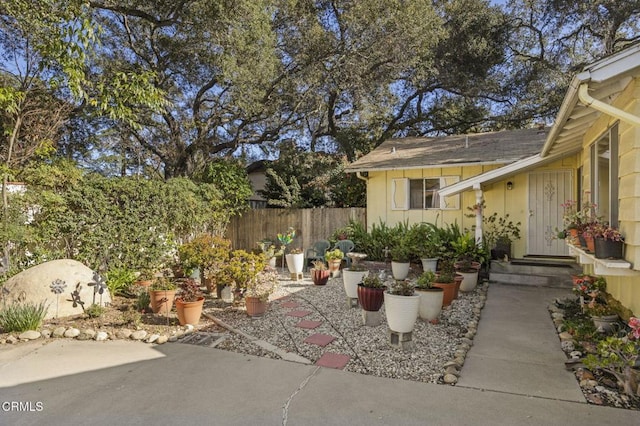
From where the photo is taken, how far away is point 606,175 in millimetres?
5254

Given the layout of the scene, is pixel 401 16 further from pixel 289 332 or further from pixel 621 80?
pixel 289 332

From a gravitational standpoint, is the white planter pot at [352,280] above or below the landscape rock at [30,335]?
above

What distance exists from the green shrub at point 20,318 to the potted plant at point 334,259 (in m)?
5.49

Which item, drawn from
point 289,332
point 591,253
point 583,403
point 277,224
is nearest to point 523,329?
point 591,253

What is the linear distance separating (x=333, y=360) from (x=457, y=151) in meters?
8.39

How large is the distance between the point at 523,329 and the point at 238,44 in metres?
9.63

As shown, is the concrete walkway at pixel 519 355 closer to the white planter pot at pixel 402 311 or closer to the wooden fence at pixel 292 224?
the white planter pot at pixel 402 311

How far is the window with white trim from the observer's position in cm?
986

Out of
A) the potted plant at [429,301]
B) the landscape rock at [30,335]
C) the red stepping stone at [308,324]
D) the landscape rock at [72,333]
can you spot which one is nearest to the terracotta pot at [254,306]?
the red stepping stone at [308,324]

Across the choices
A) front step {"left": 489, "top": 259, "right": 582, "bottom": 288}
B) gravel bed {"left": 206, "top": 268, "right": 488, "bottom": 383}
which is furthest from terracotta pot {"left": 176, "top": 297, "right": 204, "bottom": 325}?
front step {"left": 489, "top": 259, "right": 582, "bottom": 288}

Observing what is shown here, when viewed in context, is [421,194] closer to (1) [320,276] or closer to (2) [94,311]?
(1) [320,276]

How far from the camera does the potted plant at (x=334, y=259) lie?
866cm

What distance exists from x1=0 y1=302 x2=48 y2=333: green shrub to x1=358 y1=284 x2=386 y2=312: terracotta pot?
443 cm

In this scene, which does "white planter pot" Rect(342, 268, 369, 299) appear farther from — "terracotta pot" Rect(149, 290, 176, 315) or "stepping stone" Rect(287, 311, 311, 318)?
"terracotta pot" Rect(149, 290, 176, 315)
